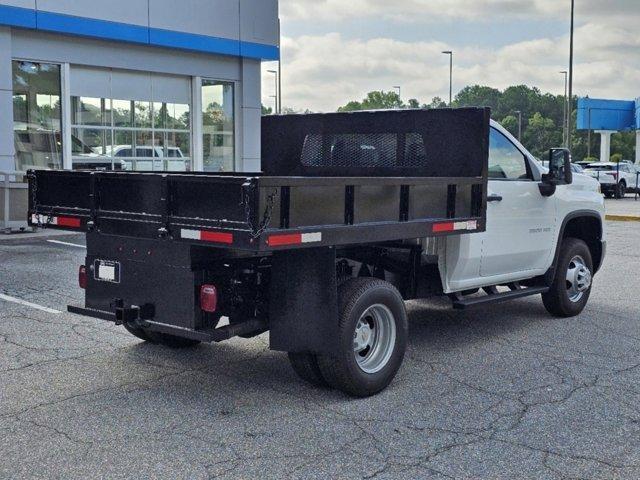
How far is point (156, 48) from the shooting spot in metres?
20.3

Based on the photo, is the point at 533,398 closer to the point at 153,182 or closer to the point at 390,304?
the point at 390,304

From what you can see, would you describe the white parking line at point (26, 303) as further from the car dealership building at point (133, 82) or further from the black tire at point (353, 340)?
the car dealership building at point (133, 82)

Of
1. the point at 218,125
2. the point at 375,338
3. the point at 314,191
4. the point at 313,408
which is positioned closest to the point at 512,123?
the point at 218,125

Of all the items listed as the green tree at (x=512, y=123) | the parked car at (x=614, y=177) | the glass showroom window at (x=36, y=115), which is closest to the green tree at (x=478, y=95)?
the green tree at (x=512, y=123)

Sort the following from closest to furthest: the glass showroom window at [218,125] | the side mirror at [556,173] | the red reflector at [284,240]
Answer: the red reflector at [284,240], the side mirror at [556,173], the glass showroom window at [218,125]

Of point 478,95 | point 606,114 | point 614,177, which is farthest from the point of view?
point 478,95

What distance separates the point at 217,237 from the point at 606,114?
59.4m

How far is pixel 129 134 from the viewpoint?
20.3 metres

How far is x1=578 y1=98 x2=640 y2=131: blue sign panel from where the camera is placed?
193ft

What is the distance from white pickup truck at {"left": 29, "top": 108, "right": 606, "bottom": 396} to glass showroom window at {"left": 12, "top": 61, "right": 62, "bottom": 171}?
40.0 ft

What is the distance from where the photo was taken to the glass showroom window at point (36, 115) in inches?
699

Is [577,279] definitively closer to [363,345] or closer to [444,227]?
[444,227]

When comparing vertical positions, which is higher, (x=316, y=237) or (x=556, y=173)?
(x=556, y=173)

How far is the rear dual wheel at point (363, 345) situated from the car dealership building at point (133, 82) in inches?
528
